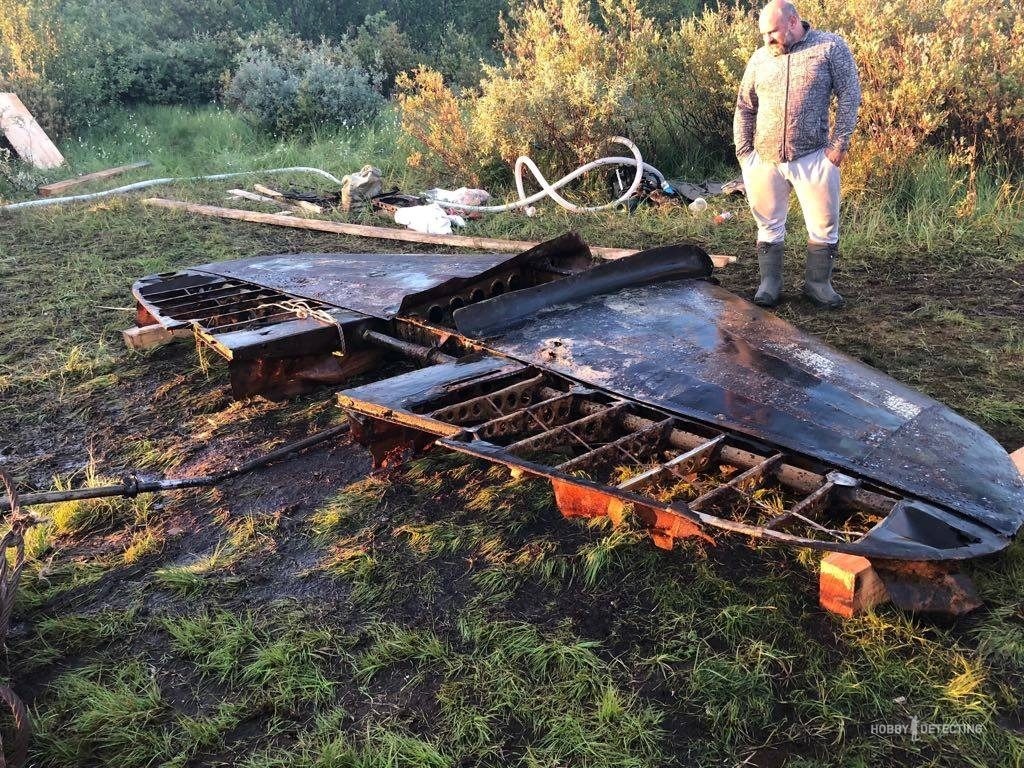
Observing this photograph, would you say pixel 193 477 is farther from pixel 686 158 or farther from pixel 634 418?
pixel 686 158

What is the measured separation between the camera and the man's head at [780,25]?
4672mm

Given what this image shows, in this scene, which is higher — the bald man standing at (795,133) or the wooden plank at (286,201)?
the bald man standing at (795,133)

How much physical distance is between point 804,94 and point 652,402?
9.72 feet

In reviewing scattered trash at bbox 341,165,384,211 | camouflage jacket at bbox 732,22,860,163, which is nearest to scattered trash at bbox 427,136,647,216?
scattered trash at bbox 341,165,384,211

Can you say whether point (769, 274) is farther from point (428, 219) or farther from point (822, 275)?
point (428, 219)

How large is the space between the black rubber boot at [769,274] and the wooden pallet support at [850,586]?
318cm

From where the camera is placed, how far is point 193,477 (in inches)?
138

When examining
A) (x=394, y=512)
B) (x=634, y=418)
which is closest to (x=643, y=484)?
(x=634, y=418)

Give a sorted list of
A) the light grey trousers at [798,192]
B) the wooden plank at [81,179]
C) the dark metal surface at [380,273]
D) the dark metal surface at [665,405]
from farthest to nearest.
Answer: the wooden plank at [81,179] < the light grey trousers at [798,192] < the dark metal surface at [380,273] < the dark metal surface at [665,405]

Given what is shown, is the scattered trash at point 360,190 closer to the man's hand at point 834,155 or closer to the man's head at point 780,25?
the man's head at point 780,25

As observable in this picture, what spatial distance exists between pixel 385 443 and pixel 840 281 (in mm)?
3936

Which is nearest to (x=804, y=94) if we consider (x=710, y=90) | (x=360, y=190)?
(x=710, y=90)

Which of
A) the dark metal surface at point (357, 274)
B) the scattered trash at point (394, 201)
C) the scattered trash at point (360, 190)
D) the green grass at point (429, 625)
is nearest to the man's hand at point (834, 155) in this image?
the green grass at point (429, 625)

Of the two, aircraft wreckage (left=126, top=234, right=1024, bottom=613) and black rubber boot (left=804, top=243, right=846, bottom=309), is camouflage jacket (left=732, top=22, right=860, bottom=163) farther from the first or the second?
aircraft wreckage (left=126, top=234, right=1024, bottom=613)
